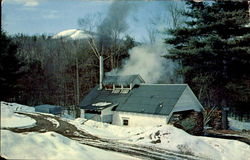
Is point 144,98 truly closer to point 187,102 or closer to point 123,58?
point 123,58

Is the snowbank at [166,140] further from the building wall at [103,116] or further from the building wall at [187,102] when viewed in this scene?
the building wall at [187,102]

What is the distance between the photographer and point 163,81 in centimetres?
464

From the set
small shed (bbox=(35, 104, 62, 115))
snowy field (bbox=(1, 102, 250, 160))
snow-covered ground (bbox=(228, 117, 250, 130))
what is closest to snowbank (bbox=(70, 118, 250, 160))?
snowy field (bbox=(1, 102, 250, 160))

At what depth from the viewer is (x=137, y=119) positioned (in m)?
2.83

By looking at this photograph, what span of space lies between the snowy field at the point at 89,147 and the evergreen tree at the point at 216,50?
2.49 meters

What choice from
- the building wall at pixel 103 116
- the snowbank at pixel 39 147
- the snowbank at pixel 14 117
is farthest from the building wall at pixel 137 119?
the snowbank at pixel 14 117

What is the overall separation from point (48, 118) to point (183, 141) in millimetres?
1324

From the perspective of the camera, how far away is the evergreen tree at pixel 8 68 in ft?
3.95

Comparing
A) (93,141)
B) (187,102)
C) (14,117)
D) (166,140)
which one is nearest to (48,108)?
(14,117)

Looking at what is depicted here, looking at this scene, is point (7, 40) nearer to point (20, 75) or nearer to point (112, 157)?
point (20, 75)

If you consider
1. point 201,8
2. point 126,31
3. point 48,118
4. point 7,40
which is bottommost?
point 48,118

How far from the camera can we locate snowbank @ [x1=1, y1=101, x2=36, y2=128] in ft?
4.43

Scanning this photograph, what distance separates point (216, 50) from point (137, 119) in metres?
2.76

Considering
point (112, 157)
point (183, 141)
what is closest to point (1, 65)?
point (112, 157)
